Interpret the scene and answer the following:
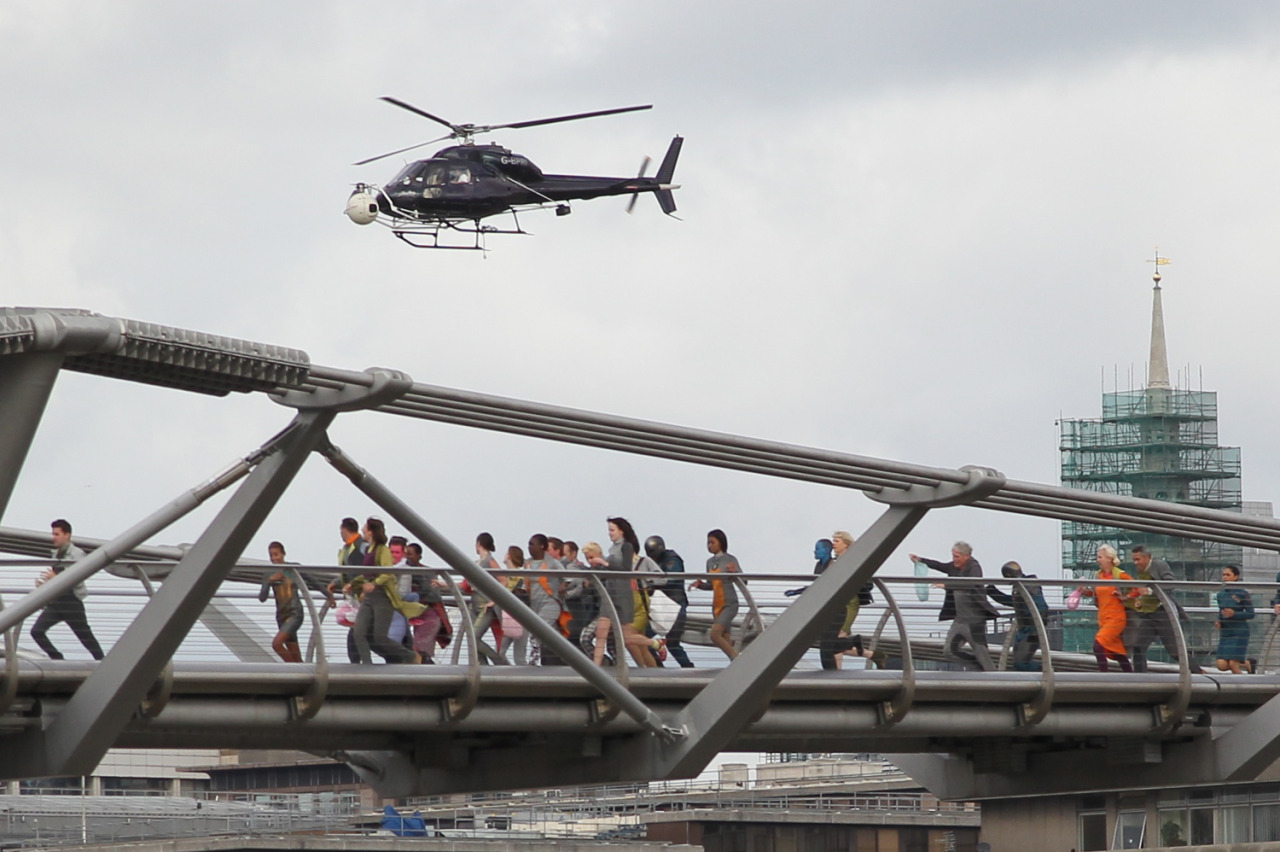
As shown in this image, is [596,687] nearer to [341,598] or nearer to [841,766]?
[341,598]

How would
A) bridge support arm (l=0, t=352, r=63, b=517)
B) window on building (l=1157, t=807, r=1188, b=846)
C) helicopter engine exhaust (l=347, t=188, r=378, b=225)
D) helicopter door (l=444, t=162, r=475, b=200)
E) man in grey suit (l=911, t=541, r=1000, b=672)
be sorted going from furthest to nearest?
window on building (l=1157, t=807, r=1188, b=846)
helicopter engine exhaust (l=347, t=188, r=378, b=225)
helicopter door (l=444, t=162, r=475, b=200)
man in grey suit (l=911, t=541, r=1000, b=672)
bridge support arm (l=0, t=352, r=63, b=517)

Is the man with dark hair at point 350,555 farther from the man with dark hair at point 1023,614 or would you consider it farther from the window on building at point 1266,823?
the window on building at point 1266,823

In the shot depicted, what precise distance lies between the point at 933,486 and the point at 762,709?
2322mm

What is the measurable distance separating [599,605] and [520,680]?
2.84 feet

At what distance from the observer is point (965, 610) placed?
21.2 meters

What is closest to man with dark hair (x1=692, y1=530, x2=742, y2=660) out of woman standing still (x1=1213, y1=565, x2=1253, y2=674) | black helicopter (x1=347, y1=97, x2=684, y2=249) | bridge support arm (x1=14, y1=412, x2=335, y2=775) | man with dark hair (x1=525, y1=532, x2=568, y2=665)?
man with dark hair (x1=525, y1=532, x2=568, y2=665)

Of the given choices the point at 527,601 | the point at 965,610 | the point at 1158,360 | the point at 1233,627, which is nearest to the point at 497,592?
the point at 527,601

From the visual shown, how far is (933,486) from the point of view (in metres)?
19.5

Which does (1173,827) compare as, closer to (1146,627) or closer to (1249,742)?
(1249,742)

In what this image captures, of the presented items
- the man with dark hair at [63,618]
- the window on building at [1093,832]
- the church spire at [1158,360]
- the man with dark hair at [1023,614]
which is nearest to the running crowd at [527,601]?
the man with dark hair at [63,618]

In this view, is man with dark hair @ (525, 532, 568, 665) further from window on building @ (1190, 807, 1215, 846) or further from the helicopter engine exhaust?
window on building @ (1190, 807, 1215, 846)

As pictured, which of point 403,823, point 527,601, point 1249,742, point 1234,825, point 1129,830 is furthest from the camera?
point 403,823

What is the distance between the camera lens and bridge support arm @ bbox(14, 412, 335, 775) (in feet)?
54.1

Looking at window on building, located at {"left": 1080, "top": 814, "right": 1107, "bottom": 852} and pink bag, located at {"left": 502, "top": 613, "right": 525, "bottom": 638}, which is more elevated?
pink bag, located at {"left": 502, "top": 613, "right": 525, "bottom": 638}
